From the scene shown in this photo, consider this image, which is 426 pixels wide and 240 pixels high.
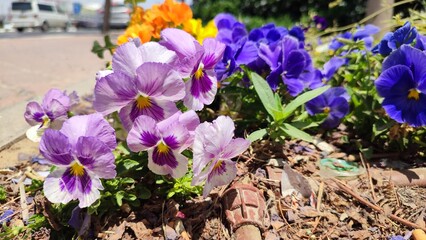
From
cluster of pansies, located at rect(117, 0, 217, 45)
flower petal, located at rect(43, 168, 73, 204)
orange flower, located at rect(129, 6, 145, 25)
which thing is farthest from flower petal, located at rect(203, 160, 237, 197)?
orange flower, located at rect(129, 6, 145, 25)

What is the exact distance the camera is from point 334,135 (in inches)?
84.8

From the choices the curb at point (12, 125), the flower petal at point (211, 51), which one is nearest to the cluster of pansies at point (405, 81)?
the flower petal at point (211, 51)

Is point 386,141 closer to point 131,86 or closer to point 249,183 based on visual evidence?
point 249,183

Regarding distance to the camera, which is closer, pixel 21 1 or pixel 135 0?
pixel 135 0

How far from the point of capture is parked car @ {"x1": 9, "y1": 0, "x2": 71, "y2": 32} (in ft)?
82.1

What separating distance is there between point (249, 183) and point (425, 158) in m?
0.94

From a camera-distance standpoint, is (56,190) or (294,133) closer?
(56,190)

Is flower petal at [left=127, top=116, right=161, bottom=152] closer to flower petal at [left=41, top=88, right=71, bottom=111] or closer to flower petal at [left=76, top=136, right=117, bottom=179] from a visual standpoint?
flower petal at [left=76, top=136, right=117, bottom=179]

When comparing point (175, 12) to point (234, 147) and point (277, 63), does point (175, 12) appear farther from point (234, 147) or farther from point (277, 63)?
point (234, 147)

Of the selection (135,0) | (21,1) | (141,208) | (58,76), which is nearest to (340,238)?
(141,208)

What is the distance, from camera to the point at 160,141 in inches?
48.8

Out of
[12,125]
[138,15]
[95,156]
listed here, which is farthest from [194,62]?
[12,125]

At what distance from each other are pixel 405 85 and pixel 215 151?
91cm

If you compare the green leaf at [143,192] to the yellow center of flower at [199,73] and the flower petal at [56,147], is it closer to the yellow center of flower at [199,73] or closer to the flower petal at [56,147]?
the flower petal at [56,147]
